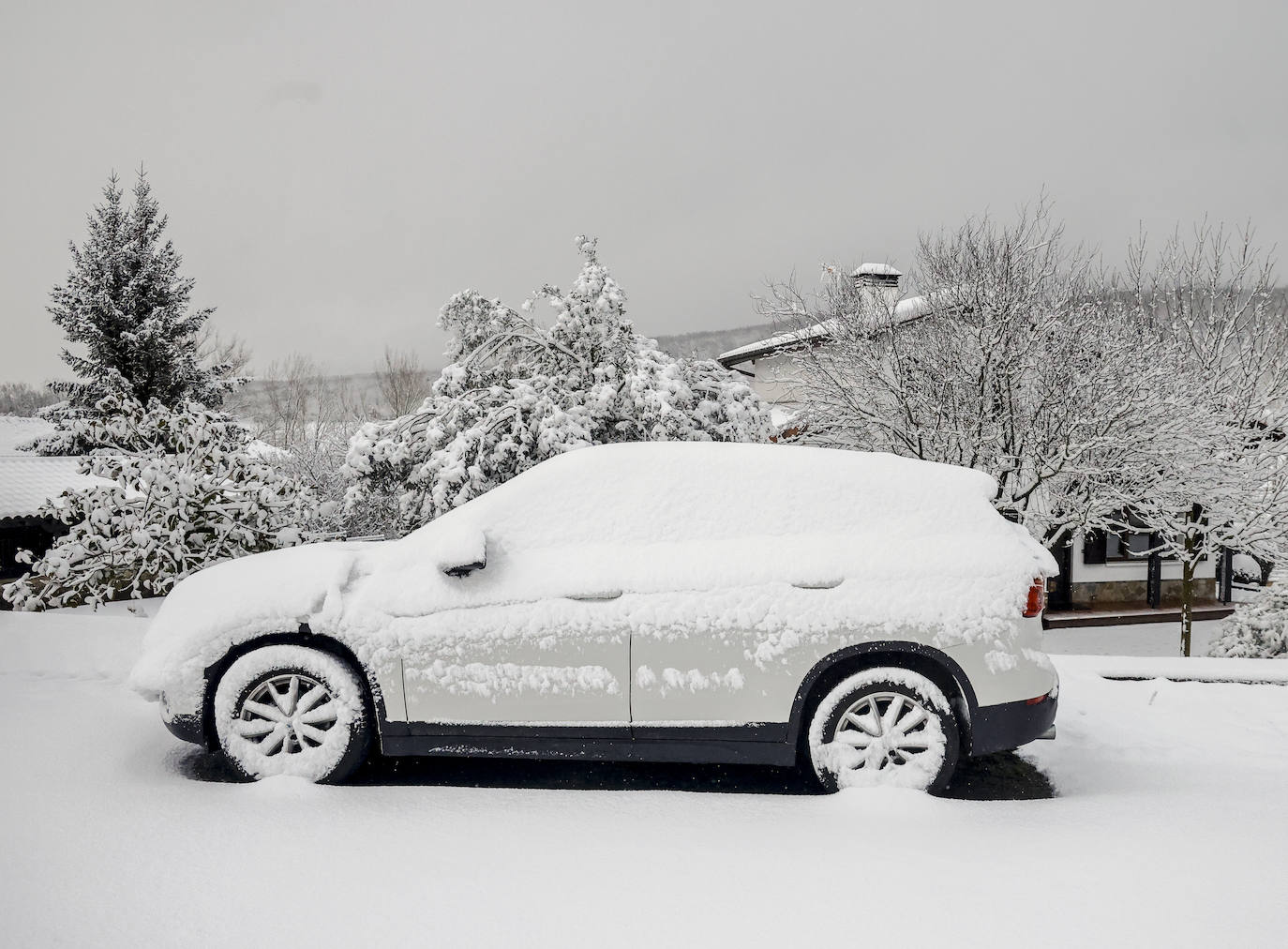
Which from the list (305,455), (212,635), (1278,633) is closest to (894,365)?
(1278,633)

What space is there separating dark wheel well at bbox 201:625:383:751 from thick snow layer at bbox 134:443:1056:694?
2.5 inches

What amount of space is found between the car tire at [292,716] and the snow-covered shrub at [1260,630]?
33.5 feet

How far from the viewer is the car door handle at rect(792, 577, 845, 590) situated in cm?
371

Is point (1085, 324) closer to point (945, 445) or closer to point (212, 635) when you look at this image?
point (945, 445)

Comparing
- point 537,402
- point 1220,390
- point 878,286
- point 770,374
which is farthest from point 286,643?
point 770,374

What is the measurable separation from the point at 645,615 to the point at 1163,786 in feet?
8.83

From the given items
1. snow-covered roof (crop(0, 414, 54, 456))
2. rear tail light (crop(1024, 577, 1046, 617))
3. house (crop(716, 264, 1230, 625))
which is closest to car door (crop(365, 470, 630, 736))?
rear tail light (crop(1024, 577, 1046, 617))

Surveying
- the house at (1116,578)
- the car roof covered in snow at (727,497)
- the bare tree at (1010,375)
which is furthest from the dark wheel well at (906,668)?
the house at (1116,578)

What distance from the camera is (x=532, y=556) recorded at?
3924 mm

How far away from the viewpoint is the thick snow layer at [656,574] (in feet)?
12.1

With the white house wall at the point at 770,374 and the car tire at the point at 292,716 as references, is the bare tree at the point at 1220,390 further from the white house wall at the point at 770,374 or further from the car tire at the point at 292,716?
the car tire at the point at 292,716

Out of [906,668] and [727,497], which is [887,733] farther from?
[727,497]

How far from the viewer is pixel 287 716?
373 centimetres

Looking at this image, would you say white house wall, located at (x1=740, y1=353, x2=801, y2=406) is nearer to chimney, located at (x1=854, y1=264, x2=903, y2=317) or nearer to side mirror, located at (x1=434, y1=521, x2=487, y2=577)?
chimney, located at (x1=854, y1=264, x2=903, y2=317)
